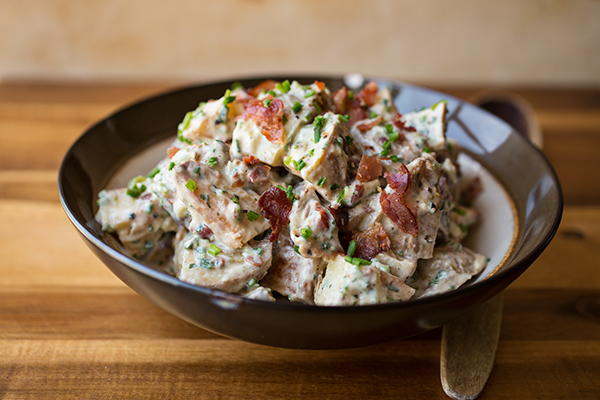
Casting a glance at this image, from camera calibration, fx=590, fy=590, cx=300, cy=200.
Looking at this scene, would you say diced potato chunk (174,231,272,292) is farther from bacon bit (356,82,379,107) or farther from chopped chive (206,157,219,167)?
bacon bit (356,82,379,107)

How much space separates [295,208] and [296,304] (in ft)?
1.44

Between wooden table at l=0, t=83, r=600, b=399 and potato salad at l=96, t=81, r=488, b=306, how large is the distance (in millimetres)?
214

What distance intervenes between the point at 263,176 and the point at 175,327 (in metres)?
0.55

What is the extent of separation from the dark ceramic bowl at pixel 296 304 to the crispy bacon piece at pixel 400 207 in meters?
0.26

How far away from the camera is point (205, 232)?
1.78 metres

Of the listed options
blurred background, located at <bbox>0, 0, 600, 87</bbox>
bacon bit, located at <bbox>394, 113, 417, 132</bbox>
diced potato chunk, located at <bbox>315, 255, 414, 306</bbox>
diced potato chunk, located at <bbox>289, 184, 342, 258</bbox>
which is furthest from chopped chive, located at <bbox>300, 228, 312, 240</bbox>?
blurred background, located at <bbox>0, 0, 600, 87</bbox>

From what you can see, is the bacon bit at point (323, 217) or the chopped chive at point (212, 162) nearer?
the bacon bit at point (323, 217)

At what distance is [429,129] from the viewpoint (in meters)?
2.09

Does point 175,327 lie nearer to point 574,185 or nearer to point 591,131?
point 574,185

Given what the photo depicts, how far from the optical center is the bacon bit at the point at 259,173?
6.03 feet

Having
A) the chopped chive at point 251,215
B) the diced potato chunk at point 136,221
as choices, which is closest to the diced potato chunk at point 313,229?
the chopped chive at point 251,215

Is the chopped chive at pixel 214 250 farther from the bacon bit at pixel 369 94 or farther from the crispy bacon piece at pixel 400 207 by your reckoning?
the bacon bit at pixel 369 94

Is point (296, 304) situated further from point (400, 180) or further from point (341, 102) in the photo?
point (341, 102)

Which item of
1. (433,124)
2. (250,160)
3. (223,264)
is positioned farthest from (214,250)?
(433,124)
